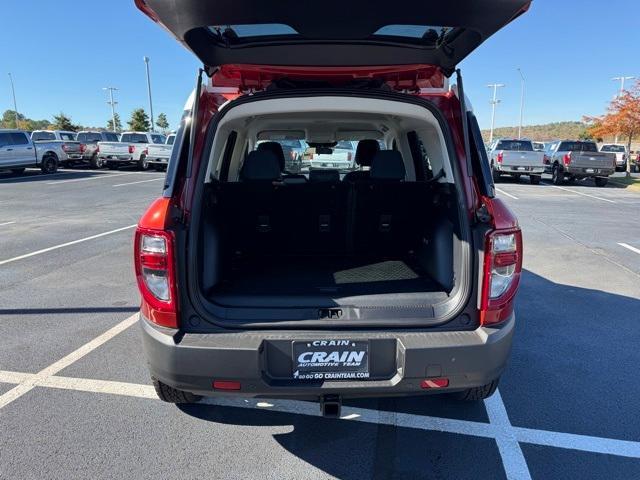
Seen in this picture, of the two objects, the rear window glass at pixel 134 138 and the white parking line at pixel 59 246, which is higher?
the rear window glass at pixel 134 138

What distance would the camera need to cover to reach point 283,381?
217 cm

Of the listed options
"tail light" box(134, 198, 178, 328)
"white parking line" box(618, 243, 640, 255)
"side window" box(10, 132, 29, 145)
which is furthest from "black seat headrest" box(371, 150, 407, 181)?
"side window" box(10, 132, 29, 145)

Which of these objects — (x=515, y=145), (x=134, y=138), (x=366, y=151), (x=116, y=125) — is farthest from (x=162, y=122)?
(x=366, y=151)

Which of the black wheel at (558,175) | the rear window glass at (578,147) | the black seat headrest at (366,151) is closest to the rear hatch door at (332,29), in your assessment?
the black seat headrest at (366,151)

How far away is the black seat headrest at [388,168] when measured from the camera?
3.64 meters

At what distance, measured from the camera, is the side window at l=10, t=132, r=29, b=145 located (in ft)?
61.7

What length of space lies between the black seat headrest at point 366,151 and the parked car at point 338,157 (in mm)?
522

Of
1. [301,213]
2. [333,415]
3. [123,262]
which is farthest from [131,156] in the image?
[333,415]

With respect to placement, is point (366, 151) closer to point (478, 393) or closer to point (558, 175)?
point (478, 393)

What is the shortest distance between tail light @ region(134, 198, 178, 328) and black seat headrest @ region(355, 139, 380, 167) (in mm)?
3045

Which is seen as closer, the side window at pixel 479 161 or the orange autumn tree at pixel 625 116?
the side window at pixel 479 161

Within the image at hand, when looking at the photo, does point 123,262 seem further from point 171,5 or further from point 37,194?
point 37,194

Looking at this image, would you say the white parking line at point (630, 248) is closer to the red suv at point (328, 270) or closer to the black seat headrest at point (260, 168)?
the red suv at point (328, 270)

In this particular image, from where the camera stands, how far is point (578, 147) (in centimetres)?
1980
